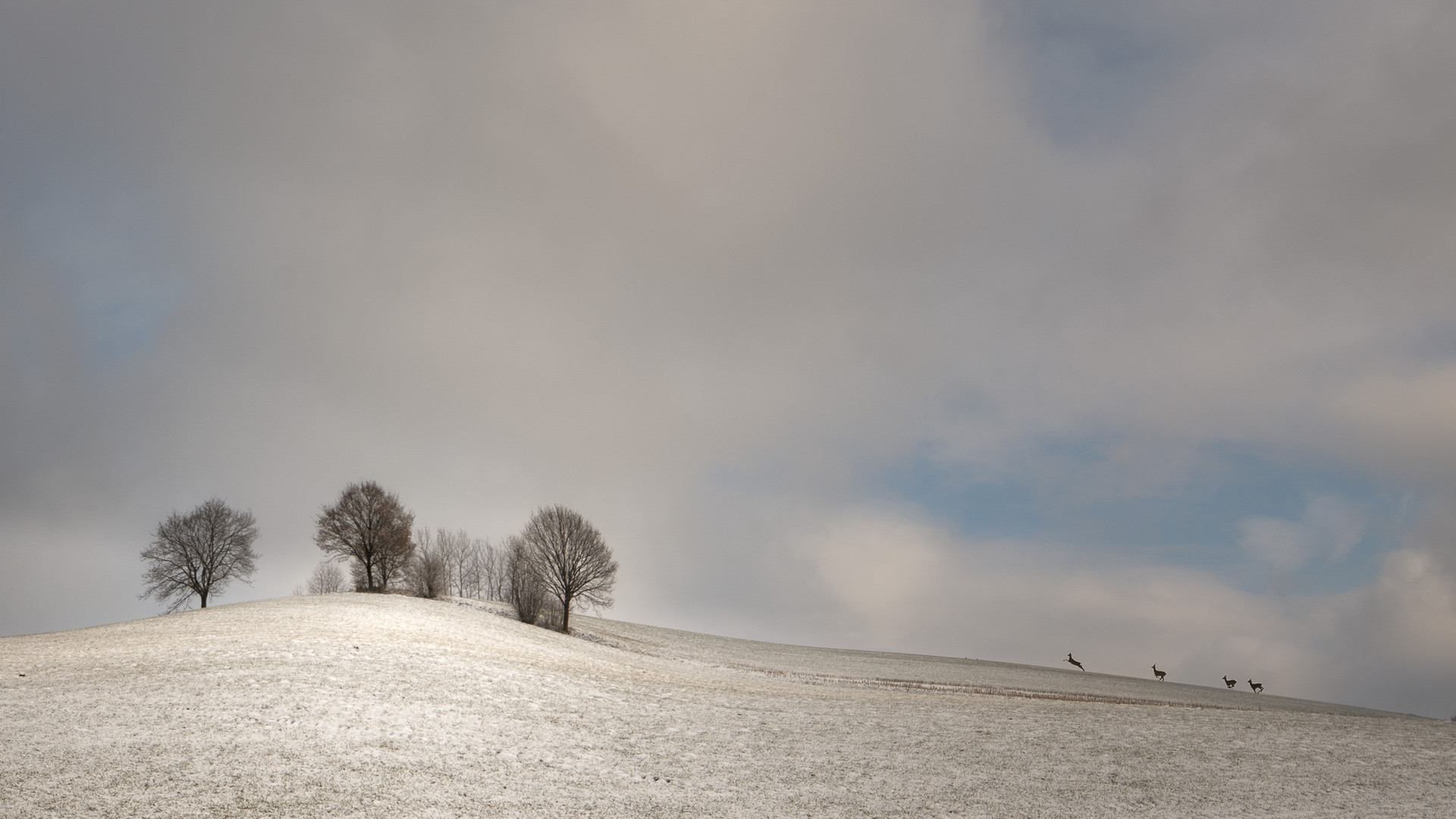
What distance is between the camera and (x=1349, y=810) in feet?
54.6

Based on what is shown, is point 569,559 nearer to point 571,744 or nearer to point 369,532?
point 369,532

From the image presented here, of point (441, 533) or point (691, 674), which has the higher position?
point (441, 533)

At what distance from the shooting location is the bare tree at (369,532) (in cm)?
5831

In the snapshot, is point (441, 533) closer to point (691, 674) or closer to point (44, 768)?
point (691, 674)

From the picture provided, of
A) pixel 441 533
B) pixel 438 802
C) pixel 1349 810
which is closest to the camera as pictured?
pixel 438 802

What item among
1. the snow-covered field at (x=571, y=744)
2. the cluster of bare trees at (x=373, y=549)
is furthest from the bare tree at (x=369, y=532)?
the snow-covered field at (x=571, y=744)

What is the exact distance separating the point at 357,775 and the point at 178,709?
663 cm

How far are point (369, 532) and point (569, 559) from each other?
1795 cm

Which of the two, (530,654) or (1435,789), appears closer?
(1435,789)

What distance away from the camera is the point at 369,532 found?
2298 inches

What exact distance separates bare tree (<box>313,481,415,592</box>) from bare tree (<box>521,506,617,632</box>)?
40.7 ft

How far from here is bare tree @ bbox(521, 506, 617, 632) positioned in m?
50.8

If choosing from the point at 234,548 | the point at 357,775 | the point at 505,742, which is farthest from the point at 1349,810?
the point at 234,548

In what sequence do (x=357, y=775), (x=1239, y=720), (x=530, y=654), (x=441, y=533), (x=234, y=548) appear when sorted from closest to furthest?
(x=357, y=775), (x=1239, y=720), (x=530, y=654), (x=234, y=548), (x=441, y=533)
